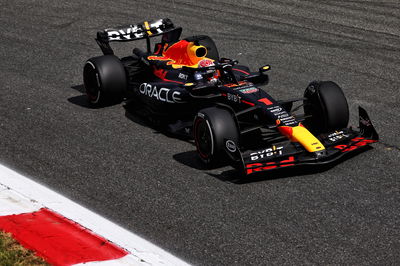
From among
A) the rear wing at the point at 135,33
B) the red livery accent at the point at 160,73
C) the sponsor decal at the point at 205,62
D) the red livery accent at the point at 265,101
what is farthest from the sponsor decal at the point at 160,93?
the rear wing at the point at 135,33

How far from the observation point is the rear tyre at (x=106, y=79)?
985 cm

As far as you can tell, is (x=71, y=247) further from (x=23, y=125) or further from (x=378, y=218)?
(x=23, y=125)

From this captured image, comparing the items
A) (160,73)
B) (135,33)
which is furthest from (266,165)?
(135,33)

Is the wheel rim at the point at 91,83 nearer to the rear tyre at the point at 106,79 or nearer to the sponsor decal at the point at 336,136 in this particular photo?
the rear tyre at the point at 106,79

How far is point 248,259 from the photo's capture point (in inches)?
245

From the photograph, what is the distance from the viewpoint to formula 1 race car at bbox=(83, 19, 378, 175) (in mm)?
7824

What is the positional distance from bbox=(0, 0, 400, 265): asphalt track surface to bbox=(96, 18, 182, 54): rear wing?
2.95 feet

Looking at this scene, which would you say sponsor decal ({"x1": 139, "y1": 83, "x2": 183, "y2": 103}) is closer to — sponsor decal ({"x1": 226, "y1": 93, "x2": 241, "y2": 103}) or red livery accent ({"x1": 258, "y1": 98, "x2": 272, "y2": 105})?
sponsor decal ({"x1": 226, "y1": 93, "x2": 241, "y2": 103})

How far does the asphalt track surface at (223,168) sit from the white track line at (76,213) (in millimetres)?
138

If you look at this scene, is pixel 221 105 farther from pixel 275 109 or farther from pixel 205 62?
pixel 205 62

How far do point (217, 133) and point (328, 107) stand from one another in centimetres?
149

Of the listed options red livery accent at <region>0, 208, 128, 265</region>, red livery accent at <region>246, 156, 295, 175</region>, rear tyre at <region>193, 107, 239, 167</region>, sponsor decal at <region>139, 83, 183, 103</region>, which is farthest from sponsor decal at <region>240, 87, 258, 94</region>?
red livery accent at <region>0, 208, 128, 265</region>

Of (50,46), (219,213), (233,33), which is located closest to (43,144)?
(219,213)

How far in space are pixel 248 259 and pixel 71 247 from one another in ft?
5.05
